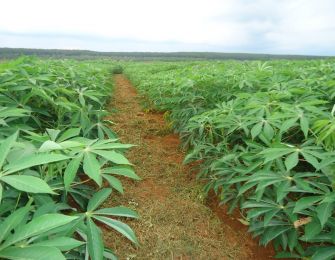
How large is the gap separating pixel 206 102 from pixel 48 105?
1924mm

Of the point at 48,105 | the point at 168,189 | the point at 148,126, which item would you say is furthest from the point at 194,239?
the point at 148,126

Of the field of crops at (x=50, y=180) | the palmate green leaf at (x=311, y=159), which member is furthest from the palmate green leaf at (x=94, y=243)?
the palmate green leaf at (x=311, y=159)

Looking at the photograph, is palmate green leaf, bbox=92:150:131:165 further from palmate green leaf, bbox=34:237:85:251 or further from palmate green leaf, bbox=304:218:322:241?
→ palmate green leaf, bbox=304:218:322:241

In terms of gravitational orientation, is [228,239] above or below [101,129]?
below

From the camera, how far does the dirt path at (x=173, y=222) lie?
2.04 meters

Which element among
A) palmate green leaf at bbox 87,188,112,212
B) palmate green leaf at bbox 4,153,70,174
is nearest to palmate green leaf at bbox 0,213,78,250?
palmate green leaf at bbox 4,153,70,174

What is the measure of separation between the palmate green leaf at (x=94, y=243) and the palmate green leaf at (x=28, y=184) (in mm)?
431

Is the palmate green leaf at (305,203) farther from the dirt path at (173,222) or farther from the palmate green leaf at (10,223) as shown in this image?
the palmate green leaf at (10,223)

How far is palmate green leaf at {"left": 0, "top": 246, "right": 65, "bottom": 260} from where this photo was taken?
2.66ft

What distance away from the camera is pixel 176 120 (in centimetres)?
422

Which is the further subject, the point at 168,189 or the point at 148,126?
the point at 148,126

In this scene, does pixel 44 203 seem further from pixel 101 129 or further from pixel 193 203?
pixel 193 203

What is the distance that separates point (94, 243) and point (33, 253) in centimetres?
44

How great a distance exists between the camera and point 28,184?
0.91 meters
